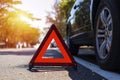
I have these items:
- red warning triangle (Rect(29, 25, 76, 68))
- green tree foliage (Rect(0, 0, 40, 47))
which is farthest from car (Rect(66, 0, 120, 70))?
green tree foliage (Rect(0, 0, 40, 47))

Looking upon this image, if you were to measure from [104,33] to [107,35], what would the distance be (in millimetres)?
208

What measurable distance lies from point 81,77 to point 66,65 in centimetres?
149

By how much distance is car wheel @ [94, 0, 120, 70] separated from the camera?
18.3 feet

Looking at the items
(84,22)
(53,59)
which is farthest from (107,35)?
(84,22)

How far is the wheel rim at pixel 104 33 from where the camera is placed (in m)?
5.88

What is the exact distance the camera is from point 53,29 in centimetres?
744

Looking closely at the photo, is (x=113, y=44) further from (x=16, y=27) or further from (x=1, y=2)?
(x=16, y=27)

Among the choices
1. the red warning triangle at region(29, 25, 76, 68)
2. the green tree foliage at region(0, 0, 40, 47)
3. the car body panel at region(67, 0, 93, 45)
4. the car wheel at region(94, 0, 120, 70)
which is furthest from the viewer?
the green tree foliage at region(0, 0, 40, 47)

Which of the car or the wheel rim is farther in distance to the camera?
the wheel rim

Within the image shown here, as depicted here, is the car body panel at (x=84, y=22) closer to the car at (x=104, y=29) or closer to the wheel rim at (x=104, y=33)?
the car at (x=104, y=29)

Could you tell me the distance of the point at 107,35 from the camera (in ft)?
19.5

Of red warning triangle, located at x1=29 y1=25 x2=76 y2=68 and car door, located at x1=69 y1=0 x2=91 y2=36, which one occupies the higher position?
car door, located at x1=69 y1=0 x2=91 y2=36

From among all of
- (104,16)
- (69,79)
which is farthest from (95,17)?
(69,79)

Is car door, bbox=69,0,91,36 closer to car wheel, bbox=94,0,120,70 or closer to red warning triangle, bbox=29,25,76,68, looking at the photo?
red warning triangle, bbox=29,25,76,68
